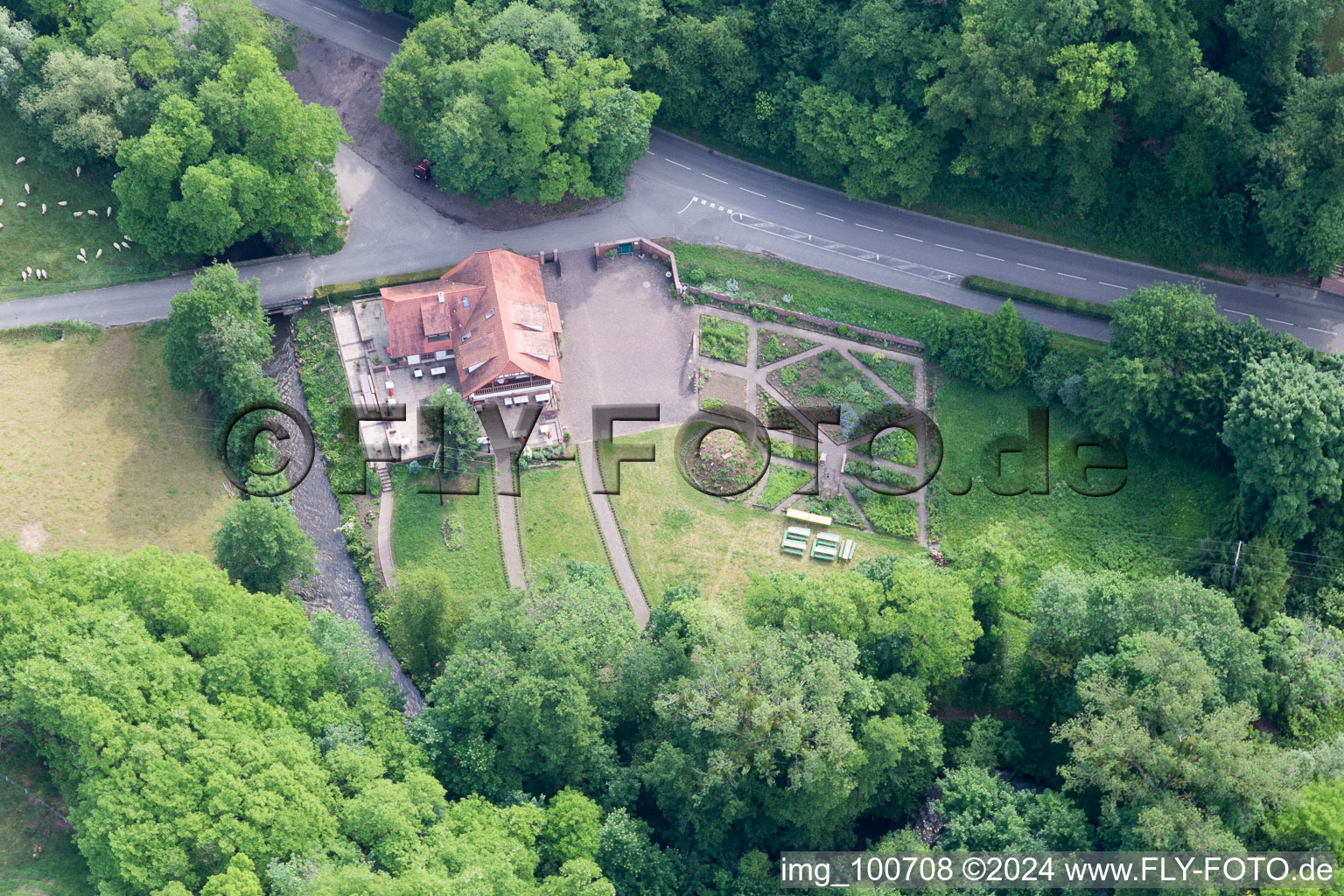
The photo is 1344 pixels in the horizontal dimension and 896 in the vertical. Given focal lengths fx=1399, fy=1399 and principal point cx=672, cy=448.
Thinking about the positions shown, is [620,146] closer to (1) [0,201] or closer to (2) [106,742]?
(1) [0,201]

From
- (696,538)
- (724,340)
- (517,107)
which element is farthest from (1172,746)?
(517,107)

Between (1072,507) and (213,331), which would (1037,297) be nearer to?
(1072,507)

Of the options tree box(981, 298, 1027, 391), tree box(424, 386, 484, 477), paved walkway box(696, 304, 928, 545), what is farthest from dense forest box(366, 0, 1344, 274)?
tree box(424, 386, 484, 477)

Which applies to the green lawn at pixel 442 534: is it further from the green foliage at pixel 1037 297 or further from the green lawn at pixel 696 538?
the green foliage at pixel 1037 297

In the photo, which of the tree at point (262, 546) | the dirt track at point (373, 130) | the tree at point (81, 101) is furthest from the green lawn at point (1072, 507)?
the tree at point (81, 101)

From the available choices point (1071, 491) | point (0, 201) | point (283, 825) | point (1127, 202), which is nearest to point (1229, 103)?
point (1127, 202)

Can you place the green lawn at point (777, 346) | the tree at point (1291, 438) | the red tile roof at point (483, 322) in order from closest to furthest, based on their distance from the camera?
the tree at point (1291, 438) → the red tile roof at point (483, 322) → the green lawn at point (777, 346)
